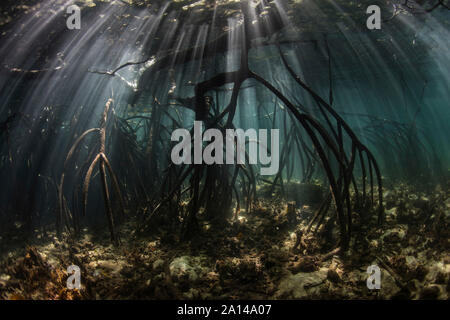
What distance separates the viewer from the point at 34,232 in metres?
5.09

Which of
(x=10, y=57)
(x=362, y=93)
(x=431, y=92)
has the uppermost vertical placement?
(x=10, y=57)

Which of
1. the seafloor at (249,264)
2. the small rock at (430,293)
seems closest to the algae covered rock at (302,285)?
the seafloor at (249,264)

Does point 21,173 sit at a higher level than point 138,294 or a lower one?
lower

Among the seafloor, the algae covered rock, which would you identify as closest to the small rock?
the seafloor

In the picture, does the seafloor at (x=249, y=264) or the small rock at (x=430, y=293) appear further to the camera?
the seafloor at (x=249, y=264)

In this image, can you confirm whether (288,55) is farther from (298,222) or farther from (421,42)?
(298,222)

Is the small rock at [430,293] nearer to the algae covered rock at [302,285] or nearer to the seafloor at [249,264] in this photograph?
the seafloor at [249,264]

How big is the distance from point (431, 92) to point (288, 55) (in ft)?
74.5

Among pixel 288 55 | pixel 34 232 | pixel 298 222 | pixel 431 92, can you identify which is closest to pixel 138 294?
pixel 298 222

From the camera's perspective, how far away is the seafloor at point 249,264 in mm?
2248

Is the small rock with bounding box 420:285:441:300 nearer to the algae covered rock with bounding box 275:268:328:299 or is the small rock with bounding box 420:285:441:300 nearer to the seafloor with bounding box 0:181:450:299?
the seafloor with bounding box 0:181:450:299

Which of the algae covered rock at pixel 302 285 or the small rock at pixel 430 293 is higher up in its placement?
the small rock at pixel 430 293

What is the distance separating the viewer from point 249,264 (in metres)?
2.63

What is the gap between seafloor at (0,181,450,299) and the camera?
2248 mm
